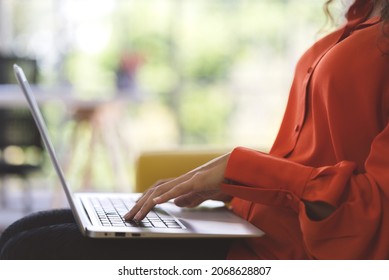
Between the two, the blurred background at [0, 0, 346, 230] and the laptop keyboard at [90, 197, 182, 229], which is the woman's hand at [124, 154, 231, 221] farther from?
the blurred background at [0, 0, 346, 230]

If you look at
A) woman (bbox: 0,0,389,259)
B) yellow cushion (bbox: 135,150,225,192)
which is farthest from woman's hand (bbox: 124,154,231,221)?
yellow cushion (bbox: 135,150,225,192)

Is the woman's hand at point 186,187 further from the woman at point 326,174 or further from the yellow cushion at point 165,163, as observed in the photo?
the yellow cushion at point 165,163

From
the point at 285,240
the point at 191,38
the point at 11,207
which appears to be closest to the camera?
the point at 285,240

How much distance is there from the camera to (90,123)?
4133mm

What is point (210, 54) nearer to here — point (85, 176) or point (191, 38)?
point (191, 38)

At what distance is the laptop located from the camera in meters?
1.04

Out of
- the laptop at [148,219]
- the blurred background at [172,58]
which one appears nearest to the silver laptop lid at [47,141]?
the laptop at [148,219]

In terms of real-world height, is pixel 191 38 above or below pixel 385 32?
below

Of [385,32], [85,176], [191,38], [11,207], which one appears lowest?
[11,207]

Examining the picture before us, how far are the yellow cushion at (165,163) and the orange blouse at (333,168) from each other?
569 millimetres

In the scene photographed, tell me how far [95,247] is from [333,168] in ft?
1.29

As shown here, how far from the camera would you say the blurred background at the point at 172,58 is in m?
5.31
